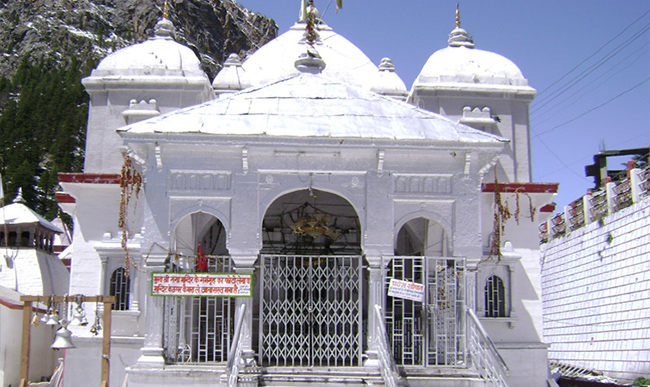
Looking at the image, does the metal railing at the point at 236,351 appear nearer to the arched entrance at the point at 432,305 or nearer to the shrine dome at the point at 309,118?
the arched entrance at the point at 432,305

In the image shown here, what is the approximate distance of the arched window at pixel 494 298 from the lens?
1697cm

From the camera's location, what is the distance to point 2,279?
2600 centimetres

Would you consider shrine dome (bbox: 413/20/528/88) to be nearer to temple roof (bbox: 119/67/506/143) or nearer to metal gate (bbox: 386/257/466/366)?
temple roof (bbox: 119/67/506/143)

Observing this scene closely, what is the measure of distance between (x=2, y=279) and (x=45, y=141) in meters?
48.0

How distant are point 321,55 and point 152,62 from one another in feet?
14.4

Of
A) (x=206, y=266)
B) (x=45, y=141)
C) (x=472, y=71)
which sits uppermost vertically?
(x=45, y=141)

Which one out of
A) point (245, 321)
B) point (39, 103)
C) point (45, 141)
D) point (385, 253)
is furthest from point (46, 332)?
point (39, 103)

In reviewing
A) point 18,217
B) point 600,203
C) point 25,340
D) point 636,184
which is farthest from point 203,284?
point 18,217

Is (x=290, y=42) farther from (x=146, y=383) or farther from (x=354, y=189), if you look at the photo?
(x=146, y=383)

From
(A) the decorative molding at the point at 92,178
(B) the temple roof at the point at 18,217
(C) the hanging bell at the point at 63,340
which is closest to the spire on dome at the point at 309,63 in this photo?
(A) the decorative molding at the point at 92,178

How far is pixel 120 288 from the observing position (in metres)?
16.8

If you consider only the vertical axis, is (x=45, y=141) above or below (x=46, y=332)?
above

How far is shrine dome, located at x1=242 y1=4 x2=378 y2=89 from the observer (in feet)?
64.2

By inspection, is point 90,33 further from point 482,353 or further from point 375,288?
point 482,353
